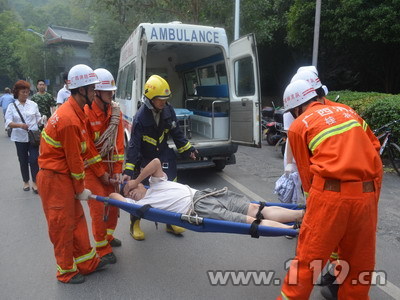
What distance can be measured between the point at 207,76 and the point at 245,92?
1.72m

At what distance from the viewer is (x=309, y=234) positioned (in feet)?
7.34

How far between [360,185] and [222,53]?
15.7ft

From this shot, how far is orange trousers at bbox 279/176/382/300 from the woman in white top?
4.78 meters

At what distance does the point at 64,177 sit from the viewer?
3020 millimetres

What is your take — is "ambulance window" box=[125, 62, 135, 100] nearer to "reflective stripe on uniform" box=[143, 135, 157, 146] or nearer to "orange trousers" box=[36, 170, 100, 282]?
"reflective stripe on uniform" box=[143, 135, 157, 146]

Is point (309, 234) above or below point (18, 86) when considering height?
below

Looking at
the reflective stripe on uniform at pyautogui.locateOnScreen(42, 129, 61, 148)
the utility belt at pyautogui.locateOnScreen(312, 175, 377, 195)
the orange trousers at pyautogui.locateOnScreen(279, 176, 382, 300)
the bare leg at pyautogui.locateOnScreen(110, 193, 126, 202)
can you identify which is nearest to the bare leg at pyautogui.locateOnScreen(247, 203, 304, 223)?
the orange trousers at pyautogui.locateOnScreen(279, 176, 382, 300)

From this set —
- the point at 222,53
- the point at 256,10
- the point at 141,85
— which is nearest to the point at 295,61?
the point at 256,10

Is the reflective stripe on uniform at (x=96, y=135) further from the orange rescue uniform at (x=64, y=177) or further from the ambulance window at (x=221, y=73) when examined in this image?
the ambulance window at (x=221, y=73)

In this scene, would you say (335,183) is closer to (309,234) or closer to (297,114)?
(309,234)

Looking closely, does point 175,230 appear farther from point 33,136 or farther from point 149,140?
point 33,136

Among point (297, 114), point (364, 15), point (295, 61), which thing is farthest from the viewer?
point (295, 61)

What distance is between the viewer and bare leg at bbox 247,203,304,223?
3123 mm

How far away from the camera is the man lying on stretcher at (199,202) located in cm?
315
